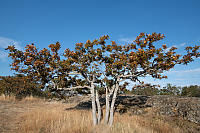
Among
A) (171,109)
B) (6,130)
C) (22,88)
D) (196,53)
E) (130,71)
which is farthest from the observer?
(22,88)

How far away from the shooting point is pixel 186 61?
6.40m

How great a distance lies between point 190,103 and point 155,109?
8.52 feet

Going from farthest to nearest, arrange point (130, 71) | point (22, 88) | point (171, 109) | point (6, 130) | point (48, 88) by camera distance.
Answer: point (22, 88) < point (171, 109) < point (48, 88) < point (130, 71) < point (6, 130)

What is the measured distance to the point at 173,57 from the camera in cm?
589

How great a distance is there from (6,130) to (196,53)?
9315 millimetres

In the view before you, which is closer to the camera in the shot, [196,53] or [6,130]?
[6,130]

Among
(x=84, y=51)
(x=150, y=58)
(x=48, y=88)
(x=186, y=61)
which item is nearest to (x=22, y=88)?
(x=48, y=88)

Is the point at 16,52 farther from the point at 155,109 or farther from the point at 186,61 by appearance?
the point at 155,109

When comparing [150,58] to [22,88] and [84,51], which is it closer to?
[84,51]

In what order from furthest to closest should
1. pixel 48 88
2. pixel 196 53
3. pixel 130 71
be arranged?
1. pixel 48 88
2. pixel 130 71
3. pixel 196 53

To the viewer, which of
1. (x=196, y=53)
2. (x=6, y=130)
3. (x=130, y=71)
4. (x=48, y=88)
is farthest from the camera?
(x=48, y=88)

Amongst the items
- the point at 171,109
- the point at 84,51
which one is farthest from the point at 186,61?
the point at 84,51

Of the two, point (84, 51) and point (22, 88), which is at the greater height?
point (84, 51)

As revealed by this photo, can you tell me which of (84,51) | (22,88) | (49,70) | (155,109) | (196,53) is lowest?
(155,109)
